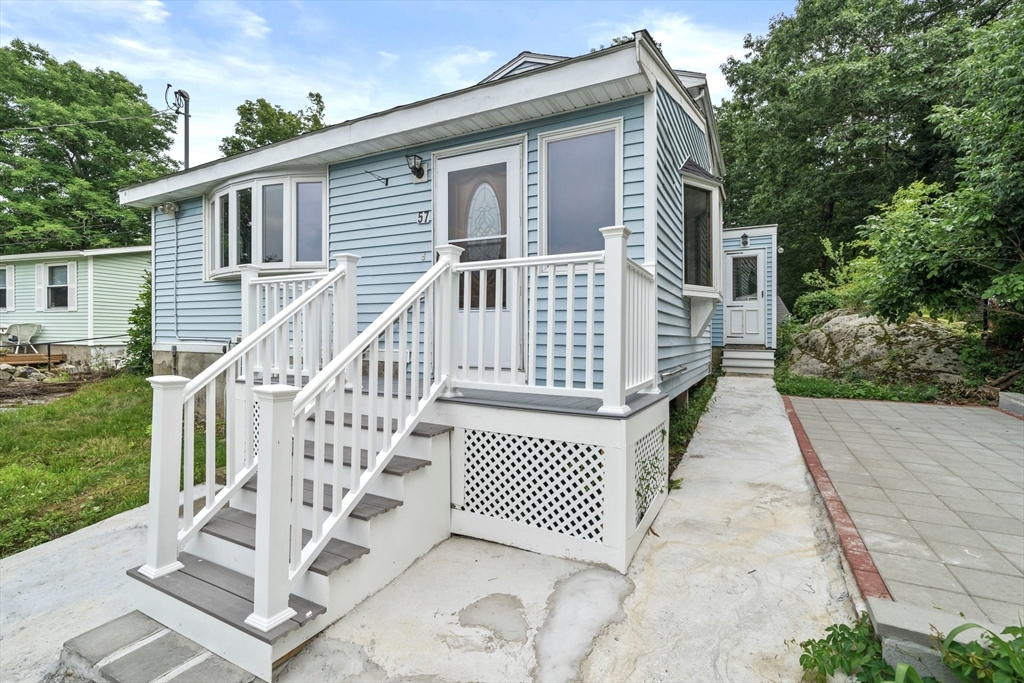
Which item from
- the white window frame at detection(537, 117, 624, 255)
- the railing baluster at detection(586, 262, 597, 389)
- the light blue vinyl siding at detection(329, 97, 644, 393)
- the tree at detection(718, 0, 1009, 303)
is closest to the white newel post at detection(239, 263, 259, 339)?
the light blue vinyl siding at detection(329, 97, 644, 393)

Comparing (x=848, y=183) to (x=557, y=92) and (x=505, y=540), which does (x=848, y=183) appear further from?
(x=505, y=540)

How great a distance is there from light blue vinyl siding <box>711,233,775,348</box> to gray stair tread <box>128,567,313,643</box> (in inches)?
399

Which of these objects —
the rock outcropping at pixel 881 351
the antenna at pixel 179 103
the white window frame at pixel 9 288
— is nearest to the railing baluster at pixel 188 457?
the rock outcropping at pixel 881 351

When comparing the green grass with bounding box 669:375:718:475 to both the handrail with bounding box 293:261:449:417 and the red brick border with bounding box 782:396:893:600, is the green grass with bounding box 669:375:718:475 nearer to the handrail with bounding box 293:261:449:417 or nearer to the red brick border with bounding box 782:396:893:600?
the red brick border with bounding box 782:396:893:600

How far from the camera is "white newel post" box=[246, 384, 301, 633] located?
5.93 ft

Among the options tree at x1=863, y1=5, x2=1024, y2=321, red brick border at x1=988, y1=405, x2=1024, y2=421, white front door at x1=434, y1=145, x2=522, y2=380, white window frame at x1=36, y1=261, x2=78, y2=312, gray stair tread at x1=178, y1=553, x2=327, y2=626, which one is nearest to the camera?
gray stair tread at x1=178, y1=553, x2=327, y2=626

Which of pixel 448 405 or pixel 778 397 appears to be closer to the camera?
pixel 448 405

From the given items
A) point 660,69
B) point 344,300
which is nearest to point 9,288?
point 344,300

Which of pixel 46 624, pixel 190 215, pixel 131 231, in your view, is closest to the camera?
pixel 46 624

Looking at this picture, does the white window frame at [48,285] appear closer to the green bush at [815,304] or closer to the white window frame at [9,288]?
the white window frame at [9,288]

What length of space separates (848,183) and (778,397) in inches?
463

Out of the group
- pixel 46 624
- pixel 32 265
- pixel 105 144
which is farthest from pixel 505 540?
pixel 105 144

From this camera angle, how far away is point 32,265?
1293 cm

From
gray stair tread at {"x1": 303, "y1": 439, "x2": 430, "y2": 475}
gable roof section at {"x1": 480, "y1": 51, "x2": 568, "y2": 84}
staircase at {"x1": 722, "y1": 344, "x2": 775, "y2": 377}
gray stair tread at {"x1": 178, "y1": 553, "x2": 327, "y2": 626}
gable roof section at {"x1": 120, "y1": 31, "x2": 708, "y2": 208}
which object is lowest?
gray stair tread at {"x1": 178, "y1": 553, "x2": 327, "y2": 626}
